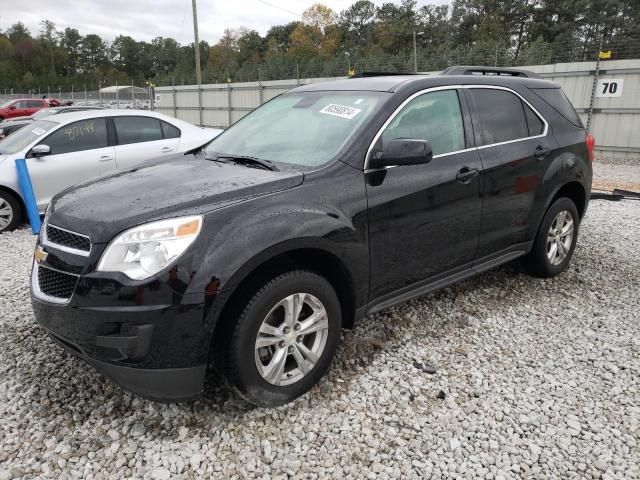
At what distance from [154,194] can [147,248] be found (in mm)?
435

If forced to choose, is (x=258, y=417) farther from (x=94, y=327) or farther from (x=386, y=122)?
(x=386, y=122)

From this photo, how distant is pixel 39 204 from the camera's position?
6633 mm

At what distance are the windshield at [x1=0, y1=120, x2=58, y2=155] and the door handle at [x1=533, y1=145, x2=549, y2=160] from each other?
6.08 metres

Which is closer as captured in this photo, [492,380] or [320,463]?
[320,463]

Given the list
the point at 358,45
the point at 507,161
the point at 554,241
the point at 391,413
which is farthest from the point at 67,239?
the point at 358,45

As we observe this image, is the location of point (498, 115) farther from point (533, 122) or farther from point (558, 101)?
point (558, 101)

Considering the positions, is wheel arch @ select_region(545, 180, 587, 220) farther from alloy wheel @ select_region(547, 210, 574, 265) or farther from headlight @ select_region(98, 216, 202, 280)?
headlight @ select_region(98, 216, 202, 280)

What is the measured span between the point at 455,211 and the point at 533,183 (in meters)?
1.00

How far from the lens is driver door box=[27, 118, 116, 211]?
21.7 feet

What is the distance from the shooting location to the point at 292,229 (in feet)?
8.45

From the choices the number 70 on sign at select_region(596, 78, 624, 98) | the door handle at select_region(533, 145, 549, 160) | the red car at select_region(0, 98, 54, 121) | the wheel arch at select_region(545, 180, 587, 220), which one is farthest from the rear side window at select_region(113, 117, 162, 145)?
the red car at select_region(0, 98, 54, 121)

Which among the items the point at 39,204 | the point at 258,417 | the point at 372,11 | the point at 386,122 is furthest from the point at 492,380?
the point at 372,11

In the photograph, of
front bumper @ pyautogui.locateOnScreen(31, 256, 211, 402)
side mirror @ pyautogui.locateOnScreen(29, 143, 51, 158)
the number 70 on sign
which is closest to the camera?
front bumper @ pyautogui.locateOnScreen(31, 256, 211, 402)

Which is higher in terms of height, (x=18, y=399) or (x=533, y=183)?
(x=533, y=183)
